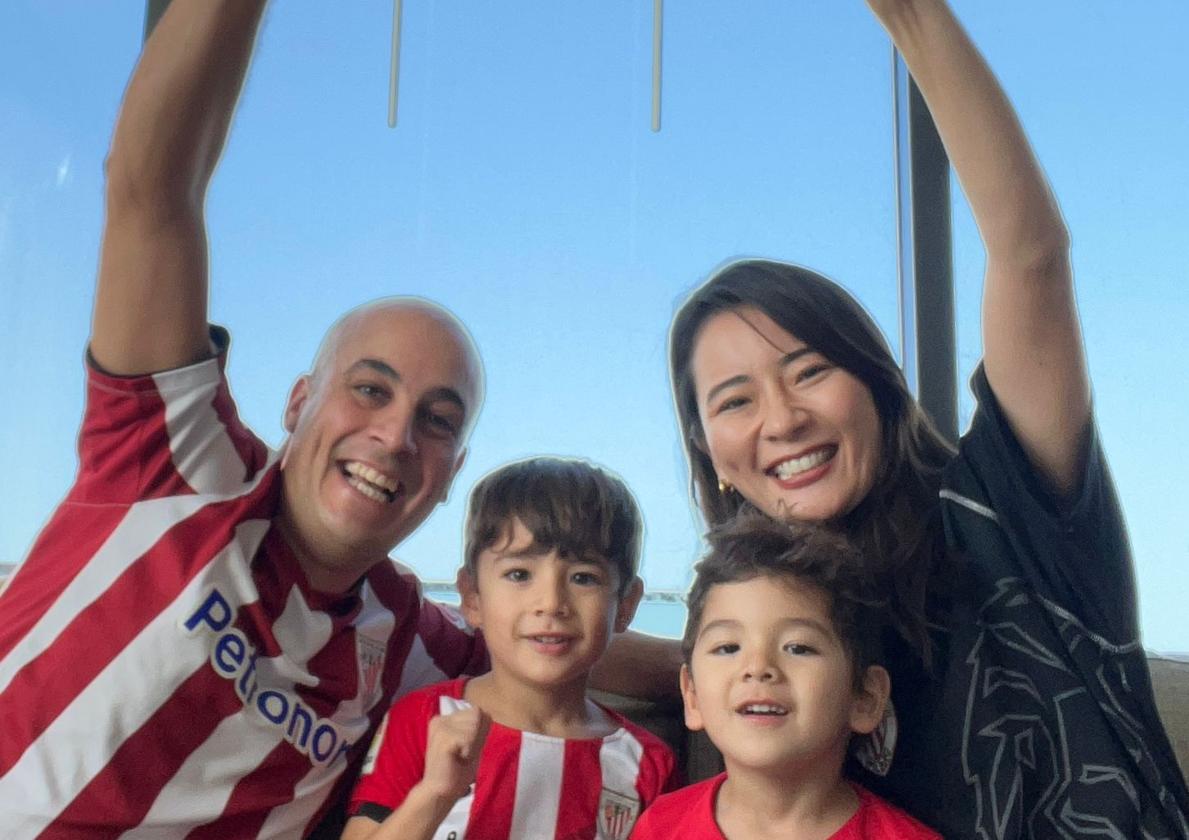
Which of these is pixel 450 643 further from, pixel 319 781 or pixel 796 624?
pixel 796 624

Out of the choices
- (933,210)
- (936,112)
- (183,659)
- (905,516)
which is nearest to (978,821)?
(905,516)

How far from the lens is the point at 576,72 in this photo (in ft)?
9.59

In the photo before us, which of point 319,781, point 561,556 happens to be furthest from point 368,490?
point 319,781

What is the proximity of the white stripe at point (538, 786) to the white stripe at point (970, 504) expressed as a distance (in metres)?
0.55

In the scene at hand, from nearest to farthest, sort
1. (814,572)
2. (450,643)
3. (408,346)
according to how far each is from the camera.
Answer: (814,572)
(408,346)
(450,643)

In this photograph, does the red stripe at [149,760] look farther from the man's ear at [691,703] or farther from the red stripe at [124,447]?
the man's ear at [691,703]

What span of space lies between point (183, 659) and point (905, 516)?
2.76 feet

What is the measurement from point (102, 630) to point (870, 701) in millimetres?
839

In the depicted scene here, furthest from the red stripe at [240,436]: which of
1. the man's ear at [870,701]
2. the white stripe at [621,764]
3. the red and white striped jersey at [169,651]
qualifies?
the man's ear at [870,701]

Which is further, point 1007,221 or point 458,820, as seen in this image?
point 458,820

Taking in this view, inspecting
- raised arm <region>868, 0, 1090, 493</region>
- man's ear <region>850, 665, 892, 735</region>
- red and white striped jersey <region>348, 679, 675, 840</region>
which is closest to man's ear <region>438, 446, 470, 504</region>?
red and white striped jersey <region>348, 679, 675, 840</region>

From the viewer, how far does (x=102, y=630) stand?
3.64ft

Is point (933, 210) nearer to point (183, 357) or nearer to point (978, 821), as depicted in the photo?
point (978, 821)

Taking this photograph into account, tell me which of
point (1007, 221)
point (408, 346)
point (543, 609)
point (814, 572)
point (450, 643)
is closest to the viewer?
point (1007, 221)
